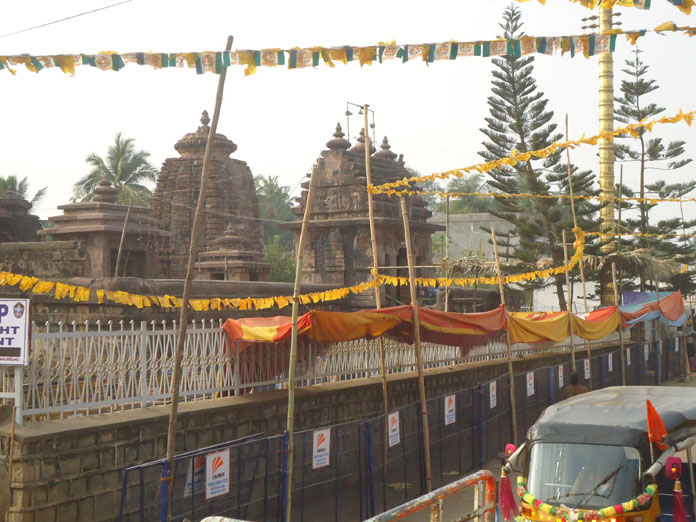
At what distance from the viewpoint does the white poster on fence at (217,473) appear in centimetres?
733

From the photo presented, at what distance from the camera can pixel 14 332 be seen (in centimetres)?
703

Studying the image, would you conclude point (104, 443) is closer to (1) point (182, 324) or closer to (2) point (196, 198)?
(1) point (182, 324)

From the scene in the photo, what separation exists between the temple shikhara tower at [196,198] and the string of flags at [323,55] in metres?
23.3

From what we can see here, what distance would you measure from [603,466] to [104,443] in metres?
4.54

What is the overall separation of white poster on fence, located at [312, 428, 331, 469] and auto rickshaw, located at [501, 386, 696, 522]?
1949 mm

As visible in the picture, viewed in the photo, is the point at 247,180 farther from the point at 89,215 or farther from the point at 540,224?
the point at 89,215

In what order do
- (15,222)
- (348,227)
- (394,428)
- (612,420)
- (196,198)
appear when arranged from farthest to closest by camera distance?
(196,198) < (348,227) < (15,222) < (394,428) < (612,420)

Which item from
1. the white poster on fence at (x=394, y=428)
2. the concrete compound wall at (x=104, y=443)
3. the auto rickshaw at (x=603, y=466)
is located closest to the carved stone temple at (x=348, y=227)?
the white poster on fence at (x=394, y=428)

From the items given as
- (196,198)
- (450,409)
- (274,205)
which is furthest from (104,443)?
(274,205)

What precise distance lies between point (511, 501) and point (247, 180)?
26.8m

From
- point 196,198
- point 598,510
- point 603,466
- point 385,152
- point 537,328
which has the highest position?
point 385,152

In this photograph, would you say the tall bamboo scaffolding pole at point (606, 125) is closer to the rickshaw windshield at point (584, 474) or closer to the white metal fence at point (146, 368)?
the white metal fence at point (146, 368)

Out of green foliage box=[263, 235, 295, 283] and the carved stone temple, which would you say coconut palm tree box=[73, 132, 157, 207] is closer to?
green foliage box=[263, 235, 295, 283]

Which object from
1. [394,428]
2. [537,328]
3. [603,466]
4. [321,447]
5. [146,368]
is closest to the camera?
[603,466]
